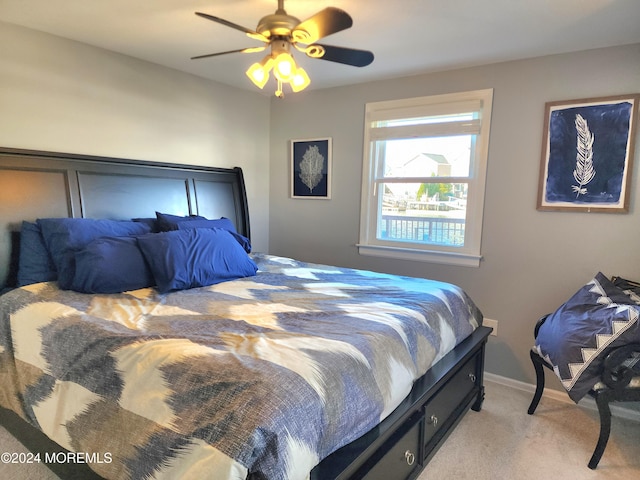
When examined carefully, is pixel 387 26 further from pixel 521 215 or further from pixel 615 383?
A: pixel 615 383

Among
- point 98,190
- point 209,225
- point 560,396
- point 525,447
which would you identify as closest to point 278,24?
point 209,225

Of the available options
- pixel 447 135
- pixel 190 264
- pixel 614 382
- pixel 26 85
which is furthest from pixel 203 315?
pixel 447 135

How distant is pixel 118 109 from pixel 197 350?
2310 millimetres

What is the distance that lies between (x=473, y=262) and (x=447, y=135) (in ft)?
3.40

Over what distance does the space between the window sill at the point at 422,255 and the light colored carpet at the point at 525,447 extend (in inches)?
40.9

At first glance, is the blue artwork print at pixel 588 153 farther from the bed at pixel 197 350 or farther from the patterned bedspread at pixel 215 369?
the patterned bedspread at pixel 215 369

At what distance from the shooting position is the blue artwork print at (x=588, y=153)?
2.56 m

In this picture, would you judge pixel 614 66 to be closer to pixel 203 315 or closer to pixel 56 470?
pixel 203 315

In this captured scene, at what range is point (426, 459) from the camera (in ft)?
6.47

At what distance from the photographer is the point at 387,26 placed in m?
2.38

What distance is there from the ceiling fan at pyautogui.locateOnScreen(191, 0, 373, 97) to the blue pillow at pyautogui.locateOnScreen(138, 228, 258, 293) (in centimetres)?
108

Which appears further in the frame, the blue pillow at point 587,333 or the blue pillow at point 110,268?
the blue pillow at point 110,268

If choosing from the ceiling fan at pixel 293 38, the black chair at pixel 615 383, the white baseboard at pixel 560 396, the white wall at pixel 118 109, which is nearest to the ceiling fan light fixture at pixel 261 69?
the ceiling fan at pixel 293 38

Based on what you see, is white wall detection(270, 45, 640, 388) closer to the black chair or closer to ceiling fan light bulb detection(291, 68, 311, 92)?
the black chair
